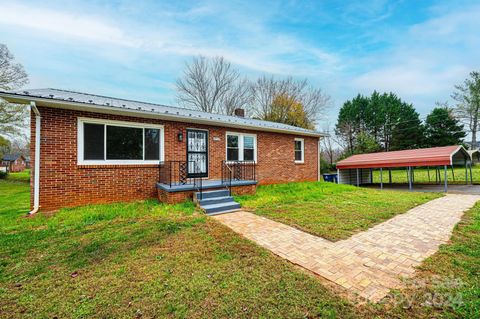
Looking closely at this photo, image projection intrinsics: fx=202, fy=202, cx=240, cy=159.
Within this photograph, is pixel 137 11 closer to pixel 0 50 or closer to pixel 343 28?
pixel 343 28

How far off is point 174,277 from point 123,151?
5435 mm

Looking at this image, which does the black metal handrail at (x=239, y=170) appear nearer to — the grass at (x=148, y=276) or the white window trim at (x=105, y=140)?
the white window trim at (x=105, y=140)

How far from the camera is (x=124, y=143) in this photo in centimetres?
678

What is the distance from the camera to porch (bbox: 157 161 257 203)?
21.0 ft

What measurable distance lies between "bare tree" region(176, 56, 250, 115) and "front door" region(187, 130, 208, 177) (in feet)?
52.2

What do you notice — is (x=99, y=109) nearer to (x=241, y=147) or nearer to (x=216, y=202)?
(x=216, y=202)

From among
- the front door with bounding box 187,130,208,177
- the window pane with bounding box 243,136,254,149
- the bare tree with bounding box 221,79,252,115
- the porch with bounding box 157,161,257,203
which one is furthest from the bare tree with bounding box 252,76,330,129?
the front door with bounding box 187,130,208,177

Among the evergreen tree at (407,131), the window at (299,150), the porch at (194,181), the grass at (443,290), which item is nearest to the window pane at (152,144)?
the porch at (194,181)

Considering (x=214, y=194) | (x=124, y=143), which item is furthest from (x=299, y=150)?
(x=124, y=143)

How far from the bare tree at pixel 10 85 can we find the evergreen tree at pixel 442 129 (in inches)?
1790

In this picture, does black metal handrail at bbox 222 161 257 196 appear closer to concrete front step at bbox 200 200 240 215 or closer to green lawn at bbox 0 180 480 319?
concrete front step at bbox 200 200 240 215

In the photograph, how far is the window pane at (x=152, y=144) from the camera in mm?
7181

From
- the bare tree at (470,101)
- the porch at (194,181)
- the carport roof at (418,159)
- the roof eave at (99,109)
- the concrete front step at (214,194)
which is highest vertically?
the bare tree at (470,101)

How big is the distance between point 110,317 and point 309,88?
28.1m
